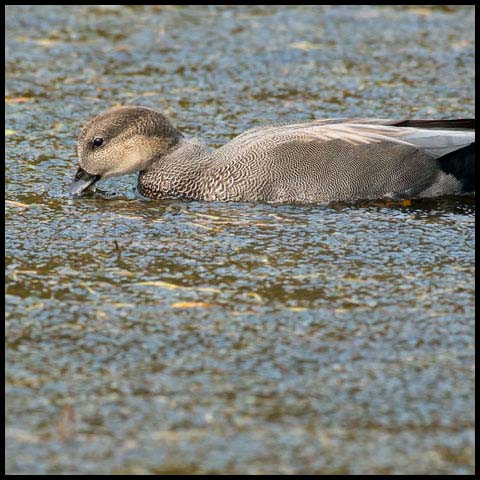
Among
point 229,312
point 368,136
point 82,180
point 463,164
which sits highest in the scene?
point 368,136

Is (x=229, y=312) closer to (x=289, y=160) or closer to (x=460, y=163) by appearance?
(x=289, y=160)

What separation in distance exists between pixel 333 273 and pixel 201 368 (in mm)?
1302

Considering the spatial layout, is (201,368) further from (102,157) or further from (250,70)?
(250,70)

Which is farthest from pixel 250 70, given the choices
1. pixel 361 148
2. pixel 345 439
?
pixel 345 439

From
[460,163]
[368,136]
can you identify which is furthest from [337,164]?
[460,163]

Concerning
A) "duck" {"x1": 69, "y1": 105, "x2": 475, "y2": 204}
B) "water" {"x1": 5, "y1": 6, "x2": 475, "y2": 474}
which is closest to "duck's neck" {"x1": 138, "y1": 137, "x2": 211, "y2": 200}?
"duck" {"x1": 69, "y1": 105, "x2": 475, "y2": 204}

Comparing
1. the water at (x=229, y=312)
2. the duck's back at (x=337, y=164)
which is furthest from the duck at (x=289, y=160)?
the water at (x=229, y=312)

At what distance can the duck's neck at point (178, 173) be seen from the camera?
288 inches

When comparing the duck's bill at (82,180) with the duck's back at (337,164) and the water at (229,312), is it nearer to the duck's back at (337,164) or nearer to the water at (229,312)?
the water at (229,312)

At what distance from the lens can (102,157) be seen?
7.44 m

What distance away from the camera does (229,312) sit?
5379 millimetres

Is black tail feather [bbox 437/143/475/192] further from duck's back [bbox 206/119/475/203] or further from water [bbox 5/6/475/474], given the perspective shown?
water [bbox 5/6/475/474]

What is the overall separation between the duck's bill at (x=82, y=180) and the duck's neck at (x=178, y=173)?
0.93 feet

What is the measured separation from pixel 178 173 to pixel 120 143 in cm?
40
